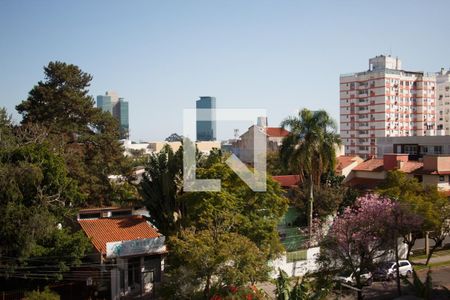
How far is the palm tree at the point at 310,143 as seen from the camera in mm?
25703

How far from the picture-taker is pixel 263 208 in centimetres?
2047

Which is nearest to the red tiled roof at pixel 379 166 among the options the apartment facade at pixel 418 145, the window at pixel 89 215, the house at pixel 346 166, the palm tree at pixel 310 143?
the house at pixel 346 166

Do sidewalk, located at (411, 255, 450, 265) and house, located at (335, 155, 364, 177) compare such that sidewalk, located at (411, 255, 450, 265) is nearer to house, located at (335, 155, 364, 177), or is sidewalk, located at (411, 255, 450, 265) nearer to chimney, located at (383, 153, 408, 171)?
chimney, located at (383, 153, 408, 171)

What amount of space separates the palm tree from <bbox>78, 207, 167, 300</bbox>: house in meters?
9.20

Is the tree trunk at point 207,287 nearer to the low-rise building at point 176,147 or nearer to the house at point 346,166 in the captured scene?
the low-rise building at point 176,147

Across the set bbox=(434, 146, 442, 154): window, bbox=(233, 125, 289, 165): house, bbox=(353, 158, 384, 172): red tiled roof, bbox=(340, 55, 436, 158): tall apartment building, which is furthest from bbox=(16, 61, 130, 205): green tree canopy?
bbox=(340, 55, 436, 158): tall apartment building

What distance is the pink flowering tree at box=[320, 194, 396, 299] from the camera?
18.1m

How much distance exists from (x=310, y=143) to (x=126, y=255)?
12.1m

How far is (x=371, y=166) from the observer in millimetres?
38375

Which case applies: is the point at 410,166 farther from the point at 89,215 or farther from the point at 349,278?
the point at 89,215

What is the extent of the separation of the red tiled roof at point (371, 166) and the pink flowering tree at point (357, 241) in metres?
18.6

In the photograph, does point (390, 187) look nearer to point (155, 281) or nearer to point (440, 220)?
point (440, 220)

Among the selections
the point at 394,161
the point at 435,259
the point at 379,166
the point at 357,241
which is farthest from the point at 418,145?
the point at 357,241

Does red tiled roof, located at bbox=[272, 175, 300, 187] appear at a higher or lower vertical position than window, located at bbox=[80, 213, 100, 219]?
higher
